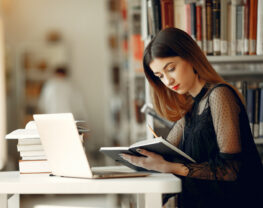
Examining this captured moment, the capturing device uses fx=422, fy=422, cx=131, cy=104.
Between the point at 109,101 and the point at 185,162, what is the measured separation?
502cm

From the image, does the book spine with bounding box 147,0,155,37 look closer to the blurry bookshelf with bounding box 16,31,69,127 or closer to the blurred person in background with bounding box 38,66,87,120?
the blurred person in background with bounding box 38,66,87,120

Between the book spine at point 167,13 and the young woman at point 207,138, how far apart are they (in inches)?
21.8

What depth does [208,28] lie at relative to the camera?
2.01 meters

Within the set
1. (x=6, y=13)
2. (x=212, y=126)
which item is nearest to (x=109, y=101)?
(x=6, y=13)

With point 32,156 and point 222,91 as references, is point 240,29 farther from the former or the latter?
point 32,156

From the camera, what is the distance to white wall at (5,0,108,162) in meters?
6.34

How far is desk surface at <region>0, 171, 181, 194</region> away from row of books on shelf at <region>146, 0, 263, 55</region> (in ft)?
3.15

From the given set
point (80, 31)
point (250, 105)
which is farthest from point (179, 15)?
point (80, 31)

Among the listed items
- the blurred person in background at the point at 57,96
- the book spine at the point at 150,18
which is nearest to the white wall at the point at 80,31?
the blurred person in background at the point at 57,96

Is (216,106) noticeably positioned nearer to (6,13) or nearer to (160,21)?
(160,21)

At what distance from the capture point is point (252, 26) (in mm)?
2018

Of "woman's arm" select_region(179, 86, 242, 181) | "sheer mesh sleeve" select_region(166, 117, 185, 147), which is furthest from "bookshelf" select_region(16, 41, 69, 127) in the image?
"woman's arm" select_region(179, 86, 242, 181)

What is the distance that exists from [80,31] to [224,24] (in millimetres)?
4614

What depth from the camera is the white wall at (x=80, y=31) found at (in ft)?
20.8
